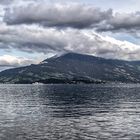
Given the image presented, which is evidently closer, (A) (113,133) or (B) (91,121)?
(A) (113,133)

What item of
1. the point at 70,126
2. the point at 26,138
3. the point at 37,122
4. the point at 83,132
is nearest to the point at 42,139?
the point at 26,138

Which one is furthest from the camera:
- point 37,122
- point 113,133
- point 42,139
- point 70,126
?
point 37,122

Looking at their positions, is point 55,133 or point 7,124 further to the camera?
point 7,124

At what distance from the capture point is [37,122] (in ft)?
309

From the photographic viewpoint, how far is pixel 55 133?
248ft

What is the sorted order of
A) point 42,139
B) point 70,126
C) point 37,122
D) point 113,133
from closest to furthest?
point 42,139
point 113,133
point 70,126
point 37,122

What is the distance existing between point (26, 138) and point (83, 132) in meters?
13.7

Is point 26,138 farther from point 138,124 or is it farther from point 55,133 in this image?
point 138,124

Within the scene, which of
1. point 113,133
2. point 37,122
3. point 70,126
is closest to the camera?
point 113,133

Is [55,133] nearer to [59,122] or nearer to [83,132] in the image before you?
[83,132]

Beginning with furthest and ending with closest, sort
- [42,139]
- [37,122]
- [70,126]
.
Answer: [37,122] < [70,126] < [42,139]

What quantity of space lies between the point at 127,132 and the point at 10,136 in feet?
82.4

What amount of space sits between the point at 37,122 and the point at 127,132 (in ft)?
92.8

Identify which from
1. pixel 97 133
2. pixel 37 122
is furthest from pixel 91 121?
pixel 97 133
